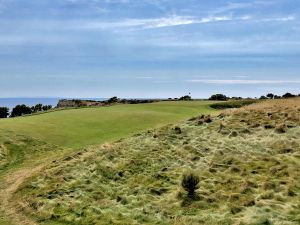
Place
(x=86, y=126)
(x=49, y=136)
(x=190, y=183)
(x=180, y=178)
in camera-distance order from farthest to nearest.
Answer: (x=86, y=126)
(x=49, y=136)
(x=180, y=178)
(x=190, y=183)

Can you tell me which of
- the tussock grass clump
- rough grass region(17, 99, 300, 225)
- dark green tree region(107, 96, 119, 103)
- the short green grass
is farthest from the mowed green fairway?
dark green tree region(107, 96, 119, 103)

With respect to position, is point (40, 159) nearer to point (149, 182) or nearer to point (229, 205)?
point (149, 182)

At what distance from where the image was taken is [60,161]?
35.2m

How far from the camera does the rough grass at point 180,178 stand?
859 inches

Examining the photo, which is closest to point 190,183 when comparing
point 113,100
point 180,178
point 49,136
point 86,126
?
point 180,178

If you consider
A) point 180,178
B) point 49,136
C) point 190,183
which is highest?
point 49,136

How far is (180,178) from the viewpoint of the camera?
1080 inches

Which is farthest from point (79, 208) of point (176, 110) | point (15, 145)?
point (176, 110)

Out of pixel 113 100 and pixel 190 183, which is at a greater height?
pixel 113 100

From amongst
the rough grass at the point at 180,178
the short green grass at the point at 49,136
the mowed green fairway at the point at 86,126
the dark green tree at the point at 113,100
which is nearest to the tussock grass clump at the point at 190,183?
the rough grass at the point at 180,178

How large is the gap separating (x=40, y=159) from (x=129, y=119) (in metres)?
20.4

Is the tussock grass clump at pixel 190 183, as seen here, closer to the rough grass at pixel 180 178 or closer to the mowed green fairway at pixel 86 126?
the rough grass at pixel 180 178

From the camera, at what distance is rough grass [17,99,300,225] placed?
2181 cm

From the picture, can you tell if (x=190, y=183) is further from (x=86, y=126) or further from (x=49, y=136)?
(x=86, y=126)
